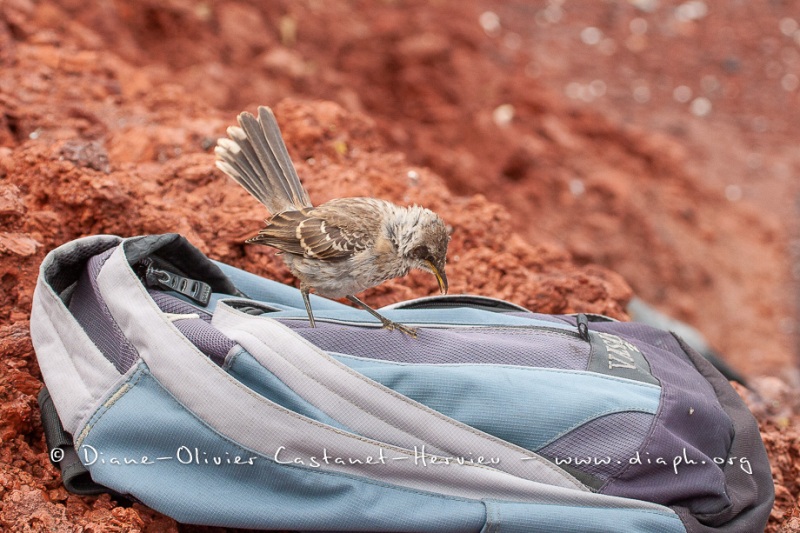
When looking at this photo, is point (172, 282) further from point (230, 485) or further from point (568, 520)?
point (568, 520)

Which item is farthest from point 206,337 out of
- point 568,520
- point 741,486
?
point 741,486

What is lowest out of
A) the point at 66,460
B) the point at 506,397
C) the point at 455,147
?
the point at 455,147

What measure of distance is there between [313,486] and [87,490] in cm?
79

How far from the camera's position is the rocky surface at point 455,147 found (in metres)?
3.81

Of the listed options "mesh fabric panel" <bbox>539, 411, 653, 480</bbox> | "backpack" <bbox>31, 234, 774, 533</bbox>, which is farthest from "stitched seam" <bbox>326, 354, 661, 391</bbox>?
"mesh fabric panel" <bbox>539, 411, 653, 480</bbox>

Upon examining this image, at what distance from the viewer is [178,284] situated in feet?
9.86

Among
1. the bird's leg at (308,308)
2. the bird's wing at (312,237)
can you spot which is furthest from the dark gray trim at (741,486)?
the bird's wing at (312,237)

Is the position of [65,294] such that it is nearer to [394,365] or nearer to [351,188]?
[394,365]

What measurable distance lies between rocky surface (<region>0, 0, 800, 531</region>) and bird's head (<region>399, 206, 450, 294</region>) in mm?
769

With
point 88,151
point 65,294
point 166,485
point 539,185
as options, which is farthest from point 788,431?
point 539,185

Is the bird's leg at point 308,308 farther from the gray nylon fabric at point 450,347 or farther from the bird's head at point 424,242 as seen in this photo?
the bird's head at point 424,242

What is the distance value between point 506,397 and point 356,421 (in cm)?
53

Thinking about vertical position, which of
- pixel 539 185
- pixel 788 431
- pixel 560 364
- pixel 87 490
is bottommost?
pixel 539 185

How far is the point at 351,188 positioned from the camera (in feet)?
15.1
